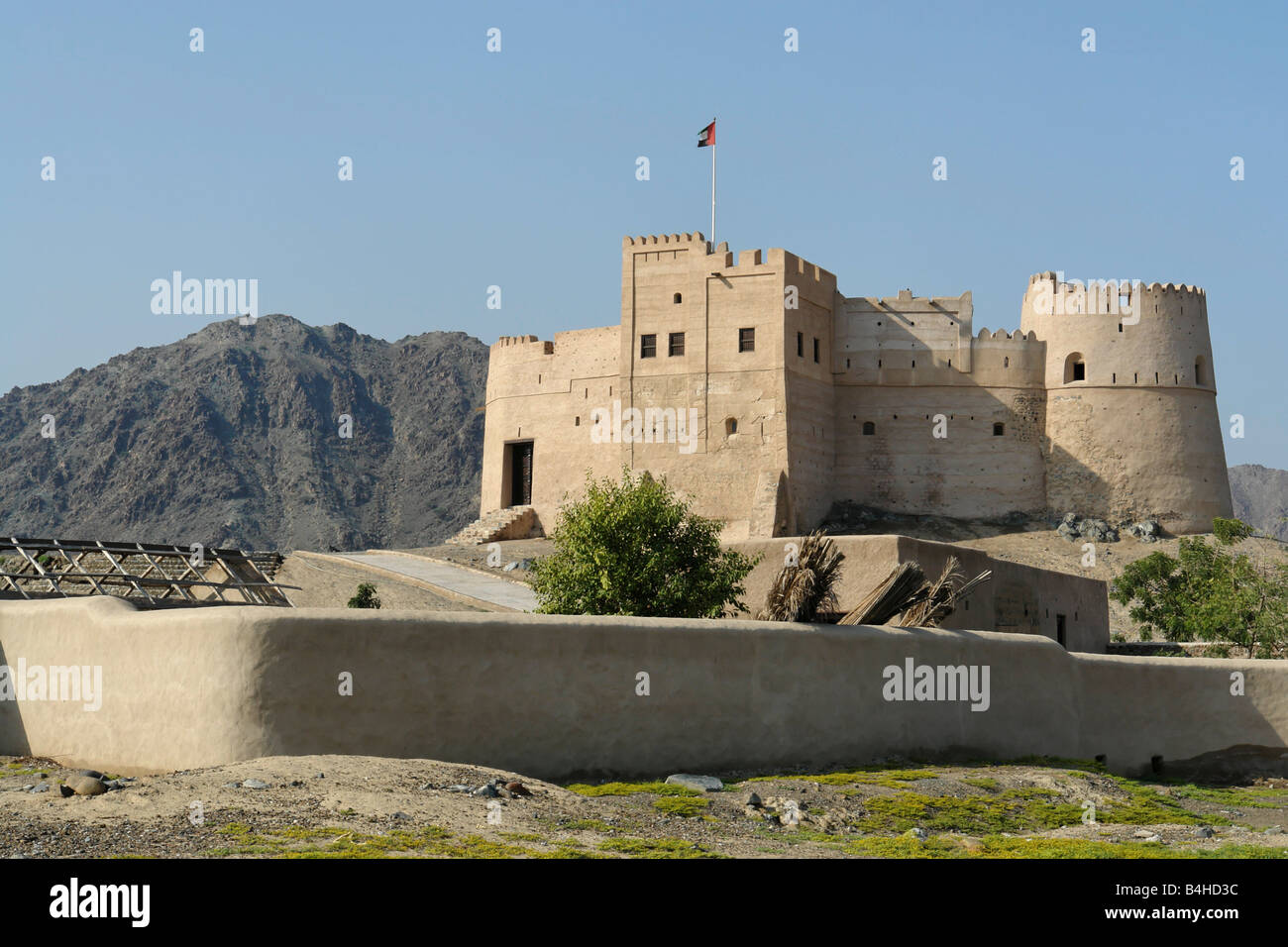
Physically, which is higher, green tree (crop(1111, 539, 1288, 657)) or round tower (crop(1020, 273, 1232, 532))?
round tower (crop(1020, 273, 1232, 532))

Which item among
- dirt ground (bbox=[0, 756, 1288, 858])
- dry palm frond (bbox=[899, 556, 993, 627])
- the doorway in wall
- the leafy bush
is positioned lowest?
dirt ground (bbox=[0, 756, 1288, 858])

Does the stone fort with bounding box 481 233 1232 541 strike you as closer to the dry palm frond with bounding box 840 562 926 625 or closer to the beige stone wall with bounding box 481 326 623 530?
the beige stone wall with bounding box 481 326 623 530

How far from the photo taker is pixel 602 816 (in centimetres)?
1209

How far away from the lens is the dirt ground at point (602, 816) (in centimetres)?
995

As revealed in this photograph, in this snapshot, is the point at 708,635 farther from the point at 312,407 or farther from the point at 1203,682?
the point at 312,407

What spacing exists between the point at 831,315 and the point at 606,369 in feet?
27.7

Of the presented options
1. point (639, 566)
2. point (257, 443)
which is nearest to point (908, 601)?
point (639, 566)

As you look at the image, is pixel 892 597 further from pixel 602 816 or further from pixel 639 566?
pixel 602 816

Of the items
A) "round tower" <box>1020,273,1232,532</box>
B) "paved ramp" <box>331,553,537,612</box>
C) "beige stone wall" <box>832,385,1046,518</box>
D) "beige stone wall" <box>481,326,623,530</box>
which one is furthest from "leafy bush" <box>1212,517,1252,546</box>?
"paved ramp" <box>331,553,537,612</box>

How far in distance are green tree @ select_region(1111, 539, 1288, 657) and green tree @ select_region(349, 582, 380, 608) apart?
769 inches

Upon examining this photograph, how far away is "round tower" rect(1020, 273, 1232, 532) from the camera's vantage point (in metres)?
50.6

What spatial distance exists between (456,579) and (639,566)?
56.9ft

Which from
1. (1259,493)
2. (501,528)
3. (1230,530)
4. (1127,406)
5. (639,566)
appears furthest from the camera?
(1259,493)
